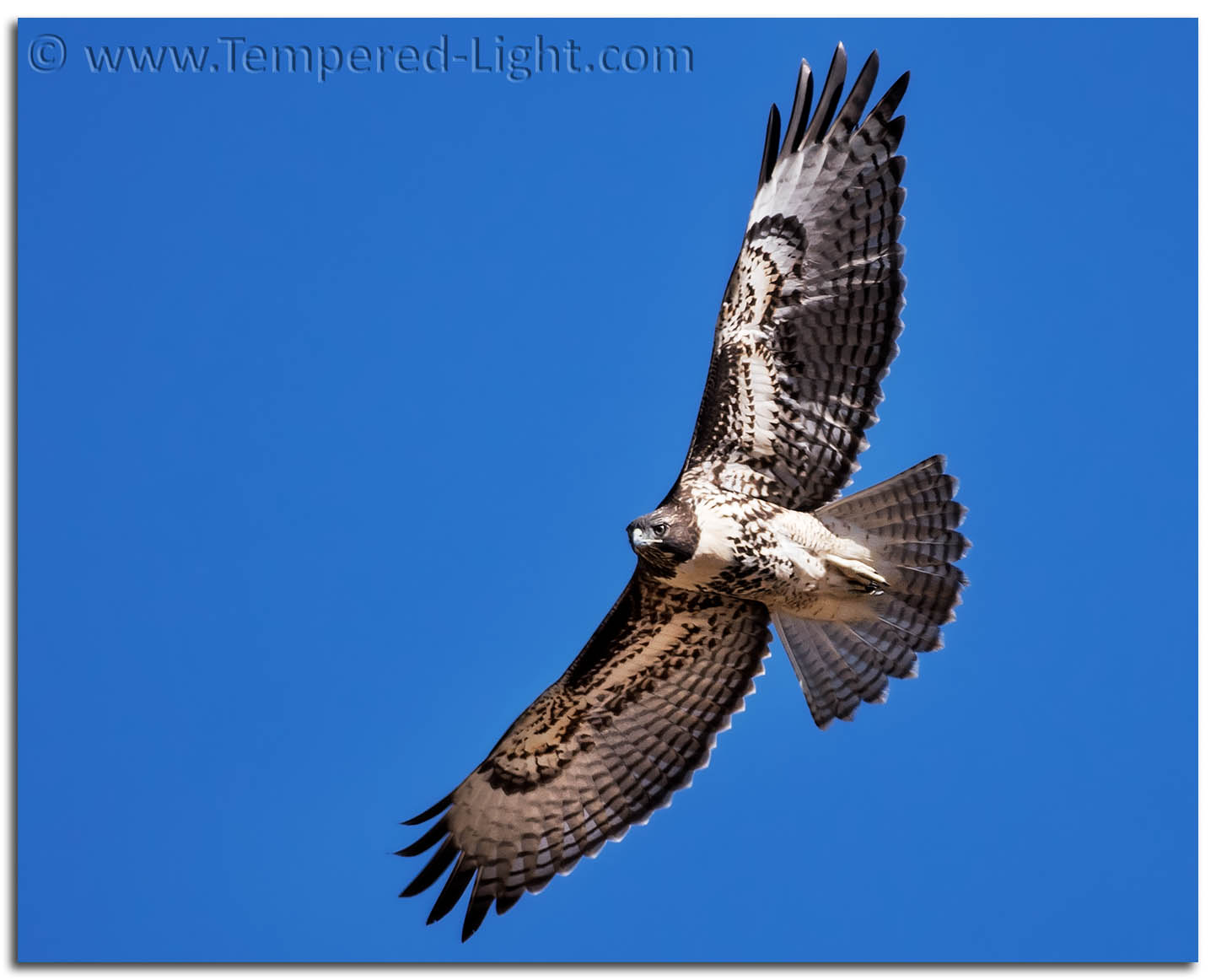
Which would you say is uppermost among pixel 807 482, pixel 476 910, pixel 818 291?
pixel 818 291

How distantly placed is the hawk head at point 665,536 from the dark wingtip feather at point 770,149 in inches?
68.5

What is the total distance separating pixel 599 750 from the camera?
9227 millimetres

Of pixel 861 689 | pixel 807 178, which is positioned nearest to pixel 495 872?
pixel 861 689

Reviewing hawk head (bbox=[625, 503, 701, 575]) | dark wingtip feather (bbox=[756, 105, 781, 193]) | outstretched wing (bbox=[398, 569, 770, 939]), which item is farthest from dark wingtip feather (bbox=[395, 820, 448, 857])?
dark wingtip feather (bbox=[756, 105, 781, 193])

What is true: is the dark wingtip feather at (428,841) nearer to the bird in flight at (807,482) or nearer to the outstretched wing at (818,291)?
the bird in flight at (807,482)

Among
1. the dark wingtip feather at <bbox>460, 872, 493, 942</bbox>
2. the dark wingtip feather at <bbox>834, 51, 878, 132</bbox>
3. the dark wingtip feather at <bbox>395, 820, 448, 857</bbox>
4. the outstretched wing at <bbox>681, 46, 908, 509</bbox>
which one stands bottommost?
the dark wingtip feather at <bbox>460, 872, 493, 942</bbox>

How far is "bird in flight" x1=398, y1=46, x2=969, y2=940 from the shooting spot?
8477 millimetres

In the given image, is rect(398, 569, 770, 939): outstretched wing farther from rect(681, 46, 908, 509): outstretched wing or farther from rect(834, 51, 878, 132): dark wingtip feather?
rect(834, 51, 878, 132): dark wingtip feather

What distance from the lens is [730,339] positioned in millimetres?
8602

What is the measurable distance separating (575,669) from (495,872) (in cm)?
119

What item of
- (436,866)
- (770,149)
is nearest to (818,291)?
(770,149)

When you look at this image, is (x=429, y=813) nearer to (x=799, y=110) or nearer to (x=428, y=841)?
(x=428, y=841)

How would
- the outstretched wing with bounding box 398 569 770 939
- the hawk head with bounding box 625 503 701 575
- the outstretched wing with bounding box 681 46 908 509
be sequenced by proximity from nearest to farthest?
the hawk head with bounding box 625 503 701 575
the outstretched wing with bounding box 681 46 908 509
the outstretched wing with bounding box 398 569 770 939

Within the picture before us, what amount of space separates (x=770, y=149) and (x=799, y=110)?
9.6 inches
